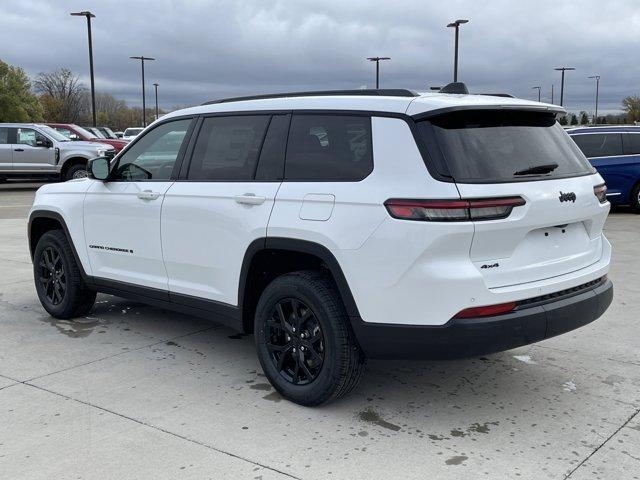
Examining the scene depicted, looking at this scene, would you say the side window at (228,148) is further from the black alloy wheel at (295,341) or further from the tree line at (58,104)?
the tree line at (58,104)

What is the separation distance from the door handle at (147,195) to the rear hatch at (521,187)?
6.98 feet

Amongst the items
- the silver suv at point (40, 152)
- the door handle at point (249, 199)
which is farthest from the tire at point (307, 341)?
the silver suv at point (40, 152)

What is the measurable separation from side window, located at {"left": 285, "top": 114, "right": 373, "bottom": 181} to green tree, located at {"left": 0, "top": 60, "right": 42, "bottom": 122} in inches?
2449

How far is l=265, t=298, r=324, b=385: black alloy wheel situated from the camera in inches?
153

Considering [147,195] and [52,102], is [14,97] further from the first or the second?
[147,195]

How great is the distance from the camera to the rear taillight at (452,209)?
3.30 m

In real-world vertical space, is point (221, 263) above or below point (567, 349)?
above

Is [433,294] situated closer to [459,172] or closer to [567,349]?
[459,172]

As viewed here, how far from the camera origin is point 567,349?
498 cm

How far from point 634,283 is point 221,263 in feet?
15.8

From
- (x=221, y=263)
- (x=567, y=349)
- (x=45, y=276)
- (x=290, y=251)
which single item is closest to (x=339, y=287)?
(x=290, y=251)

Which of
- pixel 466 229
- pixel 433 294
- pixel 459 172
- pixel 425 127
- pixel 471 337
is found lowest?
pixel 471 337

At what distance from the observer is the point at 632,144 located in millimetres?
13367

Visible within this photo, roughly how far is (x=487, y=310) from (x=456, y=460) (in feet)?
2.45
